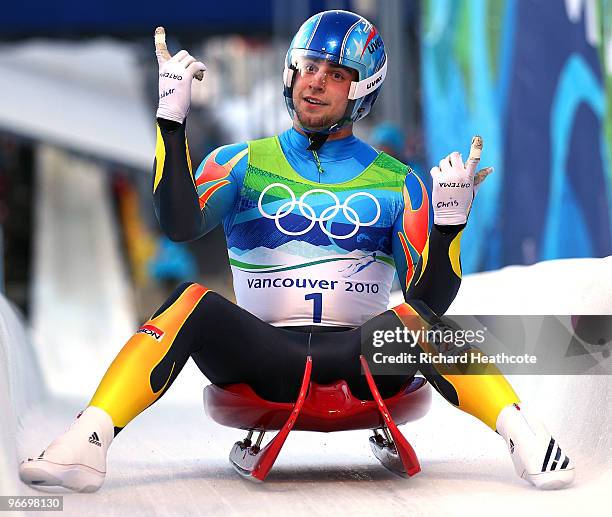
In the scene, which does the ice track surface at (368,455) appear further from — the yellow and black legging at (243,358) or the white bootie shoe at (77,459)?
the yellow and black legging at (243,358)

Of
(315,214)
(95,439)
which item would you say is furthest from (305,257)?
(95,439)

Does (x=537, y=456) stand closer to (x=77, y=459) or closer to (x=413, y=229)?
(x=413, y=229)

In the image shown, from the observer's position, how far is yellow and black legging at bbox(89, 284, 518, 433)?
2.98 m

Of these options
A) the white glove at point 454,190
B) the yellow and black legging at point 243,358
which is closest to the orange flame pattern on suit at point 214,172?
the yellow and black legging at point 243,358

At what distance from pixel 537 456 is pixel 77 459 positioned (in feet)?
3.32

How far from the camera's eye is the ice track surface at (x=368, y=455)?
2.78 meters

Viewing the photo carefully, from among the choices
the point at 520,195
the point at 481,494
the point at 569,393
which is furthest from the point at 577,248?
the point at 481,494

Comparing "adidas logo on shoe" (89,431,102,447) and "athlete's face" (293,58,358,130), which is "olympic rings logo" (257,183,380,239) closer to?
"athlete's face" (293,58,358,130)

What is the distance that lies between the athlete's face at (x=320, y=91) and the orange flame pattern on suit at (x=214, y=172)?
201mm

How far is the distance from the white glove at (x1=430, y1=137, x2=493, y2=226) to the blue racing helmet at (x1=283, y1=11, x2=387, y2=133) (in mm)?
462

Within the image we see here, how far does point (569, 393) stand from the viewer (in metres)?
3.85

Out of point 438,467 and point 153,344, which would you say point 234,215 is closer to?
point 153,344

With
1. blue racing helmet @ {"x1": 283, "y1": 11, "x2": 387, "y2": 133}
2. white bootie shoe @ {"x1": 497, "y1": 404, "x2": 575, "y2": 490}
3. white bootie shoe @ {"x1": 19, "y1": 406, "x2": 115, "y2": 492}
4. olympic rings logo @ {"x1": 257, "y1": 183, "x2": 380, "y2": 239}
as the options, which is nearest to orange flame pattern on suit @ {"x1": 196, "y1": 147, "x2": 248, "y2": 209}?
olympic rings logo @ {"x1": 257, "y1": 183, "x2": 380, "y2": 239}

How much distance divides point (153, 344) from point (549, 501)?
3.15 feet
